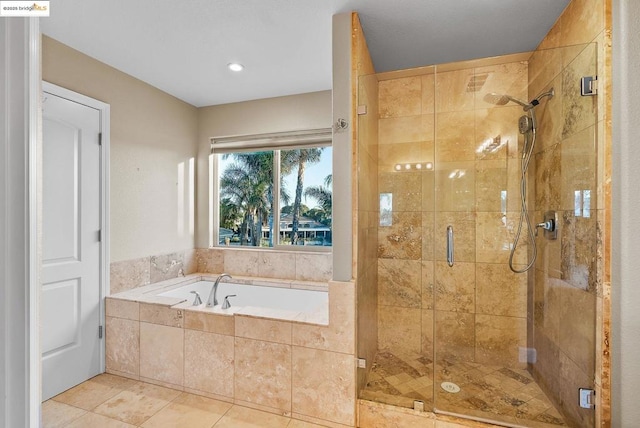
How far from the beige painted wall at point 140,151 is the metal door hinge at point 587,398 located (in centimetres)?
334

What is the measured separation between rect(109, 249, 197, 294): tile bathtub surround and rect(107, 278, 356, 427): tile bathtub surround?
218 millimetres

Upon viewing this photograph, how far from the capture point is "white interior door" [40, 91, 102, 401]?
7.02 feet

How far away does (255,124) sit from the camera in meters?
3.27

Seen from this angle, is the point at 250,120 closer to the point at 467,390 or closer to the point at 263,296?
the point at 263,296

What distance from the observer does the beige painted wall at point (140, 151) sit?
2.35 m

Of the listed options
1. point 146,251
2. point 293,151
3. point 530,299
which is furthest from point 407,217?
point 146,251

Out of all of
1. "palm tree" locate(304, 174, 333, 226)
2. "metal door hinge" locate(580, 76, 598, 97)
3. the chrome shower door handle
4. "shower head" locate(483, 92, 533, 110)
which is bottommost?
the chrome shower door handle

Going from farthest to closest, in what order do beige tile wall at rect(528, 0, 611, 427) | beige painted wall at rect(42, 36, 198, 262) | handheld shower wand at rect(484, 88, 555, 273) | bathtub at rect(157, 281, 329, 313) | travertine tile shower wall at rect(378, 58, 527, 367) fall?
1. bathtub at rect(157, 281, 329, 313)
2. beige painted wall at rect(42, 36, 198, 262)
3. travertine tile shower wall at rect(378, 58, 527, 367)
4. handheld shower wand at rect(484, 88, 555, 273)
5. beige tile wall at rect(528, 0, 611, 427)

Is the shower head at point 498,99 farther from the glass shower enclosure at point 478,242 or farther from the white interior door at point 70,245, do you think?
the white interior door at point 70,245

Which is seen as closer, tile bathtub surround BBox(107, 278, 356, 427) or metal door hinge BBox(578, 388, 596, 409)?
metal door hinge BBox(578, 388, 596, 409)

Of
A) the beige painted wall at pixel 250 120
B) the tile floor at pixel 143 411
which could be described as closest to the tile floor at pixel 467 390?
the tile floor at pixel 143 411

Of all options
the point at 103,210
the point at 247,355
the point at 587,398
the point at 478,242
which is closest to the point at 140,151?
the point at 103,210

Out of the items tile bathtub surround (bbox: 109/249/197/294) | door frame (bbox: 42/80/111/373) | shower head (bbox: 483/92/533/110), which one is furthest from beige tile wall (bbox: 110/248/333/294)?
shower head (bbox: 483/92/533/110)

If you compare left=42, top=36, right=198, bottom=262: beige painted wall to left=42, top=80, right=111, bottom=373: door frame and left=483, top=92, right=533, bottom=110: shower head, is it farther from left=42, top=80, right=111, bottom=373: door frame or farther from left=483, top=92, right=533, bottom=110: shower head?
left=483, top=92, right=533, bottom=110: shower head
